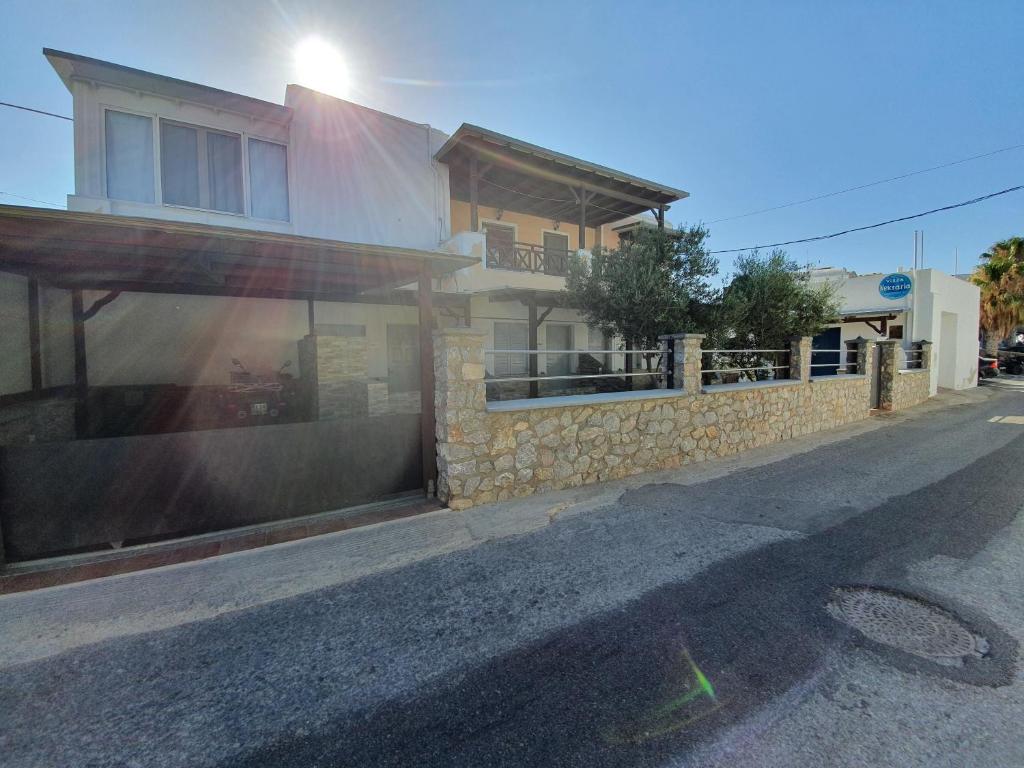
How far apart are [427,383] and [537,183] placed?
30.5ft

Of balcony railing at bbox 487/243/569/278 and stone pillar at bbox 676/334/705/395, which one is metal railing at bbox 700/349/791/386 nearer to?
stone pillar at bbox 676/334/705/395

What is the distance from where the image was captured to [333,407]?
8852 millimetres

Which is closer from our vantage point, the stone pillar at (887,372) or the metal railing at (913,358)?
the stone pillar at (887,372)

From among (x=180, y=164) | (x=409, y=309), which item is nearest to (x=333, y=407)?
(x=409, y=309)

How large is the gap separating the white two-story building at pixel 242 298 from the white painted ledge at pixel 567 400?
0.96 m

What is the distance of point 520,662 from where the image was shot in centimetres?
259

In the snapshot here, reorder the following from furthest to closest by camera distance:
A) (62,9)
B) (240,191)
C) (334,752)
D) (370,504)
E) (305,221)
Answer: (305,221) → (240,191) → (62,9) → (370,504) → (334,752)

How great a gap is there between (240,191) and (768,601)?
11385 millimetres

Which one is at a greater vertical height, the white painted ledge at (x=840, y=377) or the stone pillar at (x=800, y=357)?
the stone pillar at (x=800, y=357)

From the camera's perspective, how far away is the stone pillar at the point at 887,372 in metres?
12.5

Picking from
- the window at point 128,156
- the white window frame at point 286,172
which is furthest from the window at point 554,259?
the window at point 128,156

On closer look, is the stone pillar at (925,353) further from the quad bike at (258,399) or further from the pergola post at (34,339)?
the pergola post at (34,339)

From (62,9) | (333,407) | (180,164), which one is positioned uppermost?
(62,9)

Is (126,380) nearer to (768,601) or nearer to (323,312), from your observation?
(323,312)
